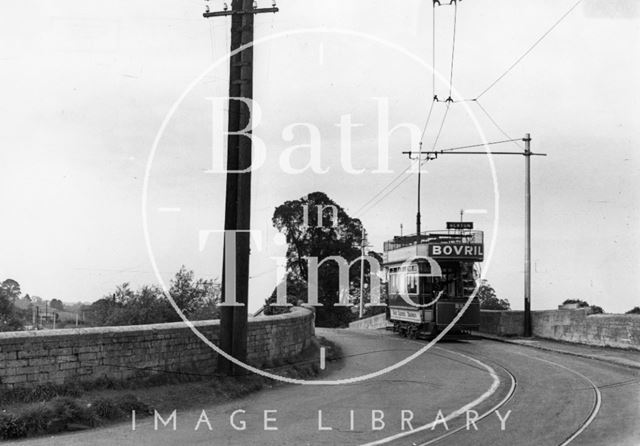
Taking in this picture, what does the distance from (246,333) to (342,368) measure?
13.4ft

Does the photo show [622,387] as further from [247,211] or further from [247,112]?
[247,112]

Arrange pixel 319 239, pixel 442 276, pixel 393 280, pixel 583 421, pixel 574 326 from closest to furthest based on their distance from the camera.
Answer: pixel 583 421 < pixel 442 276 < pixel 574 326 < pixel 393 280 < pixel 319 239

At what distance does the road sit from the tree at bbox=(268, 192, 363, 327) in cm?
4297

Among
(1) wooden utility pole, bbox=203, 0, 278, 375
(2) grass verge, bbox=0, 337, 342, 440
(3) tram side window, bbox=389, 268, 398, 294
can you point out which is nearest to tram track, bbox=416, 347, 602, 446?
(2) grass verge, bbox=0, 337, 342, 440

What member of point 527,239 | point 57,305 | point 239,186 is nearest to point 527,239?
point 527,239

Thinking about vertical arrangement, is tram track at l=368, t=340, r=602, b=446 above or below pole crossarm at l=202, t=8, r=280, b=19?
below

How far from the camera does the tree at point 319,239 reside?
2432 inches

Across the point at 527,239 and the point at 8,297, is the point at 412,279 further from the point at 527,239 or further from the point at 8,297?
the point at 8,297

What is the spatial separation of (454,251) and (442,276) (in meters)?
1.08

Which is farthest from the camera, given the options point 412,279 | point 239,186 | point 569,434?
point 412,279

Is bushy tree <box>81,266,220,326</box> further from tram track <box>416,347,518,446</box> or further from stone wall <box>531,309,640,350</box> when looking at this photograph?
tram track <box>416,347,518,446</box>

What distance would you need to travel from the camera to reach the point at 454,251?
24328 millimetres

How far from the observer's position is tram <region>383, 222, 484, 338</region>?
24.4 metres

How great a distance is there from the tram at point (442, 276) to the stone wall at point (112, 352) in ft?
29.6
